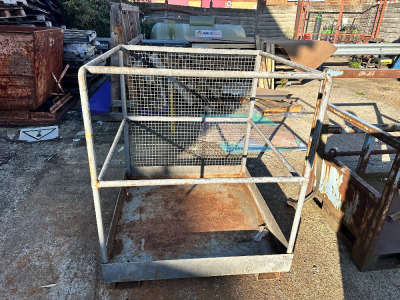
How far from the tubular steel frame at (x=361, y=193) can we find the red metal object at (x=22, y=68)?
17.3 ft

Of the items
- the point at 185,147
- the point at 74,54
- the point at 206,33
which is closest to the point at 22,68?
the point at 74,54

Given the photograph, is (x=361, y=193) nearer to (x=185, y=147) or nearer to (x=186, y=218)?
(x=186, y=218)

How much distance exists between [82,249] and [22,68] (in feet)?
14.0

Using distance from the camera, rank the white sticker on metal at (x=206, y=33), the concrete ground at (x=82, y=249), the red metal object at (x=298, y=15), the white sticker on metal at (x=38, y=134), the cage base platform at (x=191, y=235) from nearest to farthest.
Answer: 1. the cage base platform at (x=191, y=235)
2. the concrete ground at (x=82, y=249)
3. the white sticker on metal at (x=38, y=134)
4. the white sticker on metal at (x=206, y=33)
5. the red metal object at (x=298, y=15)

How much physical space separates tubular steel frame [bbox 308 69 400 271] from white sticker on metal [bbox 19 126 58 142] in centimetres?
460

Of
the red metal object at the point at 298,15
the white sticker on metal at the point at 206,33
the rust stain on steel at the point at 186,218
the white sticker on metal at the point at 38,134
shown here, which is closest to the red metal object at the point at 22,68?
the white sticker on metal at the point at 38,134

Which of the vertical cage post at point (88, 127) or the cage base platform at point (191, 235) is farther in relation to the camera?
the cage base platform at point (191, 235)

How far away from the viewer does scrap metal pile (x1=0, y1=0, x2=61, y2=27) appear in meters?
6.98

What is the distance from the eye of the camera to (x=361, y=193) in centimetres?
267

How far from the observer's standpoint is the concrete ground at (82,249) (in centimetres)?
237

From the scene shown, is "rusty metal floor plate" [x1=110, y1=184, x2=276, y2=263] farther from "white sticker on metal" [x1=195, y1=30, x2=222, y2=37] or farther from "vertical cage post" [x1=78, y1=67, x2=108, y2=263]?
"white sticker on metal" [x1=195, y1=30, x2=222, y2=37]

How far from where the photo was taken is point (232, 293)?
237 centimetres

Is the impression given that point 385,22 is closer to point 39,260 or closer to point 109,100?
point 109,100

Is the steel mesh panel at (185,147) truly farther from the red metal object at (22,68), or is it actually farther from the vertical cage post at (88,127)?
the red metal object at (22,68)
